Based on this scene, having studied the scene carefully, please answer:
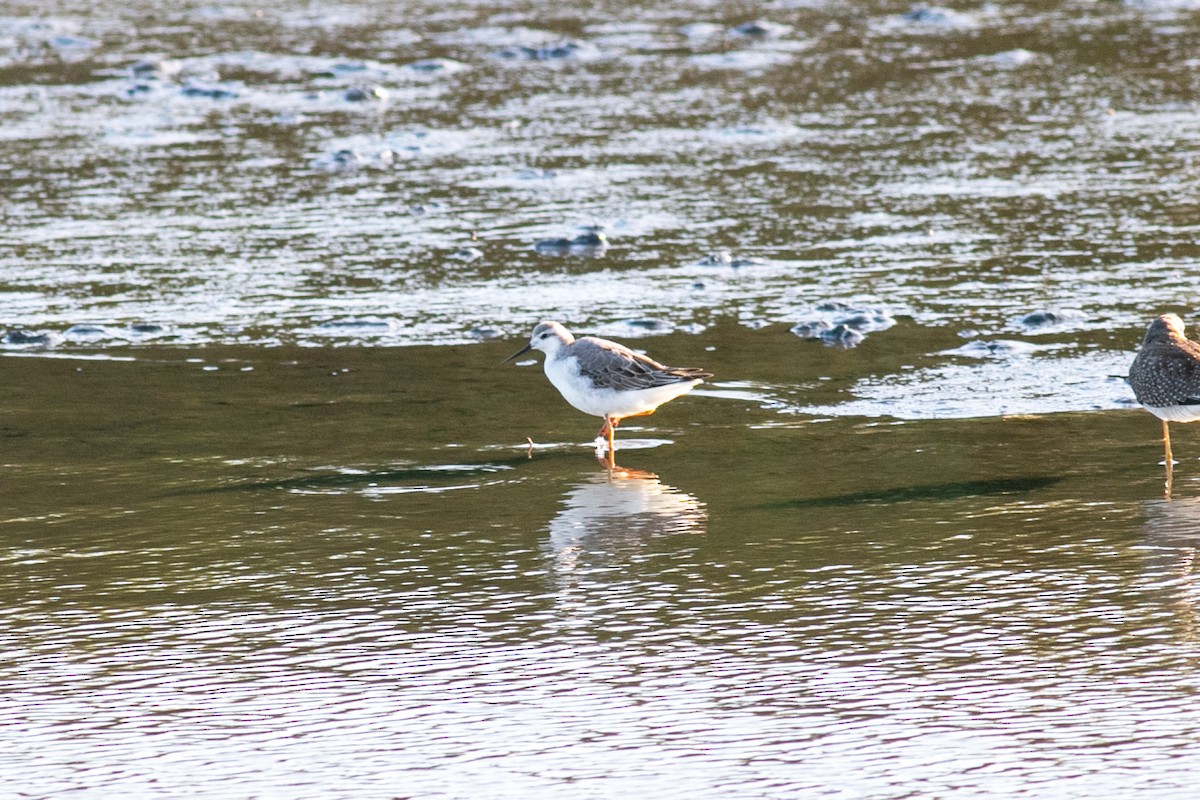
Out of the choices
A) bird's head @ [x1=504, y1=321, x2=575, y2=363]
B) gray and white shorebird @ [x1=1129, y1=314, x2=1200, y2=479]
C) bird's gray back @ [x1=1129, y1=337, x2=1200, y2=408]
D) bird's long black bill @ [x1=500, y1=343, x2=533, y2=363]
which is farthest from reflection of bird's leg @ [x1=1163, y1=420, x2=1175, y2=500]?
bird's long black bill @ [x1=500, y1=343, x2=533, y2=363]

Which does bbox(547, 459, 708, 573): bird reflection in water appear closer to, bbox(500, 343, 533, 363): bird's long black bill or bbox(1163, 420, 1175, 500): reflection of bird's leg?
bbox(500, 343, 533, 363): bird's long black bill

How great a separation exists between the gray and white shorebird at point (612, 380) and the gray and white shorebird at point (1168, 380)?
2.21 m

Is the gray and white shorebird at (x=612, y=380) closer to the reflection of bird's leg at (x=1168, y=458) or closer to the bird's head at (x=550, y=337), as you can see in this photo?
the bird's head at (x=550, y=337)

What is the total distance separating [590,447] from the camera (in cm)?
970

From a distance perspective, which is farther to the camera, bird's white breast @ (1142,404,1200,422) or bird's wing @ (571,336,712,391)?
bird's wing @ (571,336,712,391)

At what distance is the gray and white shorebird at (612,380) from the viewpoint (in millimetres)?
9677

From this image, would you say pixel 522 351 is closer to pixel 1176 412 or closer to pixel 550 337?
pixel 550 337

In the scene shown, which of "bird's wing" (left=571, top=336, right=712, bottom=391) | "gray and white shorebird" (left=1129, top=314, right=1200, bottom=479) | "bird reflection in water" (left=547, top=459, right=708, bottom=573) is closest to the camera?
"bird reflection in water" (left=547, top=459, right=708, bottom=573)

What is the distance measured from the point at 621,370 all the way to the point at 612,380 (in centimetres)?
16

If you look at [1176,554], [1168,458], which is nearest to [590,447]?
[1168,458]

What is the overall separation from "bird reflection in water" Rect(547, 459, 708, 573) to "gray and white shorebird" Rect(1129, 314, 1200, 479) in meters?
2.28

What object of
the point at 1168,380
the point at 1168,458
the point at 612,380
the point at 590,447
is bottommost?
the point at 1168,458

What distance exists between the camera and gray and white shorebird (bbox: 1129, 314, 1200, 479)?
876 cm

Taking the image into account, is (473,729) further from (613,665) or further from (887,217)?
(887,217)
